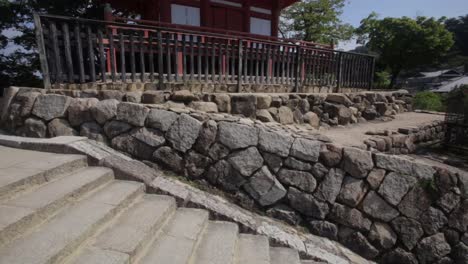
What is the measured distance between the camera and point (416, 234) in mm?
3129

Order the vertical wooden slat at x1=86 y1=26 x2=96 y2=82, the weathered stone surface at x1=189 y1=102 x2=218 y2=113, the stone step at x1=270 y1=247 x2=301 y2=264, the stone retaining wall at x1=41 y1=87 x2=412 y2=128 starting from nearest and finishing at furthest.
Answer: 1. the stone step at x1=270 y1=247 x2=301 y2=264
2. the vertical wooden slat at x1=86 y1=26 x2=96 y2=82
3. the stone retaining wall at x1=41 y1=87 x2=412 y2=128
4. the weathered stone surface at x1=189 y1=102 x2=218 y2=113

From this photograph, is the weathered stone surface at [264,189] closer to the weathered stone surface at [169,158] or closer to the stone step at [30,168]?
the weathered stone surface at [169,158]

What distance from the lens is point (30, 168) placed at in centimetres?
250

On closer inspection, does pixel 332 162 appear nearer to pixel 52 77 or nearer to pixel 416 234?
pixel 416 234

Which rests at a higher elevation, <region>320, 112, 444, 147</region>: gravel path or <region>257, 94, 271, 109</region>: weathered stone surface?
<region>257, 94, 271, 109</region>: weathered stone surface

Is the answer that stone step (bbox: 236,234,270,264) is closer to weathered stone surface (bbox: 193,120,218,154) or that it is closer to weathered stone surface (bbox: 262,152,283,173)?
weathered stone surface (bbox: 262,152,283,173)

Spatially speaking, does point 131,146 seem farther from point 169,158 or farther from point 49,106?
point 49,106

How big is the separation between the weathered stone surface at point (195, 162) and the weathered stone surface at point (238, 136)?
350mm

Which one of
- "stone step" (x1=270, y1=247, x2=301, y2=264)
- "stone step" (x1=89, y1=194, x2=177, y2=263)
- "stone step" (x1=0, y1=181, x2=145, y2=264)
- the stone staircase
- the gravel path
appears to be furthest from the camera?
the gravel path

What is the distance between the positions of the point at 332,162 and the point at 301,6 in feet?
54.8

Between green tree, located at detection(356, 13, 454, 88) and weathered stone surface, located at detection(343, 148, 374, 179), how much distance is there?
20759 millimetres

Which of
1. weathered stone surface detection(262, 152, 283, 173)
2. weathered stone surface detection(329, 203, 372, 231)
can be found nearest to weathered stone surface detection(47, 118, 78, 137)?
weathered stone surface detection(262, 152, 283, 173)

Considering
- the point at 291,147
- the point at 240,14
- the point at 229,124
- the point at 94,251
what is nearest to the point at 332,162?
the point at 291,147

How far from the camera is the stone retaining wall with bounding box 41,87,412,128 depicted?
3.75 meters
